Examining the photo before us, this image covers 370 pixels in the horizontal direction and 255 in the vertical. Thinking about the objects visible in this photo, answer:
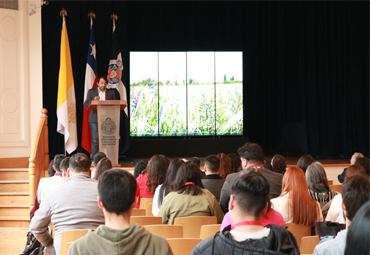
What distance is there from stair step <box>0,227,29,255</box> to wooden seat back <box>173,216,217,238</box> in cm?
316

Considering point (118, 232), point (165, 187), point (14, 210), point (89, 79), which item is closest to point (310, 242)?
point (118, 232)

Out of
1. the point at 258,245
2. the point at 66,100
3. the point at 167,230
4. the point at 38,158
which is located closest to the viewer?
the point at 258,245

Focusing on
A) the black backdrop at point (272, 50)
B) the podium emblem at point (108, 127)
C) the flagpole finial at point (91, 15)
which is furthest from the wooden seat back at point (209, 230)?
the flagpole finial at point (91, 15)

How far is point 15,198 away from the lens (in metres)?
7.28

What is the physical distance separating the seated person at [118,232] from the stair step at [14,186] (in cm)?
603

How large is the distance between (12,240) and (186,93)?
570 centimetres

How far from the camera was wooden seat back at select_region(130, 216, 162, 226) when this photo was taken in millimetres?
3307

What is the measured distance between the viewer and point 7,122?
8.32 m

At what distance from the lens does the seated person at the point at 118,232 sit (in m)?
1.78

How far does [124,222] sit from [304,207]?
1.97m

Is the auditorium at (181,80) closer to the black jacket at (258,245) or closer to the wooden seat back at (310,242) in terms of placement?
the wooden seat back at (310,242)

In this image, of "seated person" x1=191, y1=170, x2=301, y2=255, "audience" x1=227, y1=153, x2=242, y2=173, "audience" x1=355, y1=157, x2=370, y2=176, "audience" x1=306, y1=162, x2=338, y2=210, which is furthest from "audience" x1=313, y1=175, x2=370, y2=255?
"audience" x1=227, y1=153, x2=242, y2=173

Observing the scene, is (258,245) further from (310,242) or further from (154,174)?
(154,174)

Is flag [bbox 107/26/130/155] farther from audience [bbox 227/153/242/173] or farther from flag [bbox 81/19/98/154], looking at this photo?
audience [bbox 227/153/242/173]
